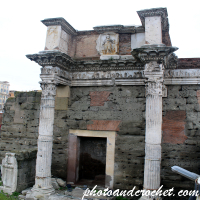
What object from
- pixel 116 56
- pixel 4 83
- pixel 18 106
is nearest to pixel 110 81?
pixel 116 56

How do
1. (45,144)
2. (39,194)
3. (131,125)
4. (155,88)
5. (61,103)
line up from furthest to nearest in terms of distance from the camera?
1. (61,103)
2. (131,125)
3. (45,144)
4. (39,194)
5. (155,88)

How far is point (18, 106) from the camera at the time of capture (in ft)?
29.0

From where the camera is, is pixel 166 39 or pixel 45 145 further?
pixel 166 39

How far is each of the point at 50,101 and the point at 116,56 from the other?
8.27 ft

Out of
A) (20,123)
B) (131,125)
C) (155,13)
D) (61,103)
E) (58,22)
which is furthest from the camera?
(20,123)

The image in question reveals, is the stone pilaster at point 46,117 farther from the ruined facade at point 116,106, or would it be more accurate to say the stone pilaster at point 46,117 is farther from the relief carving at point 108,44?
the relief carving at point 108,44

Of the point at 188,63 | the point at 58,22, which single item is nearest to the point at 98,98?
the point at 58,22

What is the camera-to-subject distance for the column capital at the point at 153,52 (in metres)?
5.38

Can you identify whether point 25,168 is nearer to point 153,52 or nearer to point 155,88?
point 155,88

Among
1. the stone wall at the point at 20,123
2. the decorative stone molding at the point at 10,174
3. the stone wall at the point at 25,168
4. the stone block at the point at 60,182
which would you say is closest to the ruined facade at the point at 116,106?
the stone block at the point at 60,182

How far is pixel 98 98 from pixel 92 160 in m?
2.21

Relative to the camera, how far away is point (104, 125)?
7.05 meters

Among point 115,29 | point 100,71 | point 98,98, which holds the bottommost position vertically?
point 98,98

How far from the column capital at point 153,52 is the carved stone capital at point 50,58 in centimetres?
214
